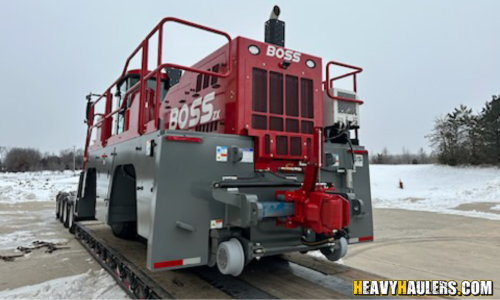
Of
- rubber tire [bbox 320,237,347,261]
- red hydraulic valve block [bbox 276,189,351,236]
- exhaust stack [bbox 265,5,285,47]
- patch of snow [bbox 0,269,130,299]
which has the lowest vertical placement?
patch of snow [bbox 0,269,130,299]

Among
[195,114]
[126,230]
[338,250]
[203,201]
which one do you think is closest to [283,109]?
[195,114]

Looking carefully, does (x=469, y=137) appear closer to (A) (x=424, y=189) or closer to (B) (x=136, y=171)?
(A) (x=424, y=189)

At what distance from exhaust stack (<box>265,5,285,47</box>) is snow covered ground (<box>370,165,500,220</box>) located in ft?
41.8

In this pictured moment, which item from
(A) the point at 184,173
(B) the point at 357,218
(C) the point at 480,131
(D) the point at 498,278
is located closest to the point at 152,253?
(A) the point at 184,173

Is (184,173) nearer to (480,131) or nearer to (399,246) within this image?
(399,246)

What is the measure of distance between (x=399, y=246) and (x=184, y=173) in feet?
20.9

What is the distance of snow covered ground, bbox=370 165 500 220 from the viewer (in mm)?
18094

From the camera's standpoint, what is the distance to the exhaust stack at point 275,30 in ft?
16.6

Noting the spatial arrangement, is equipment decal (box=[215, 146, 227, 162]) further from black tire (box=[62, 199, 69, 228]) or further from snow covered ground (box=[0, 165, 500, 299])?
black tire (box=[62, 199, 69, 228])

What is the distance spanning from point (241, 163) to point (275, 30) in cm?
224

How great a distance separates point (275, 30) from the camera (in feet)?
16.6

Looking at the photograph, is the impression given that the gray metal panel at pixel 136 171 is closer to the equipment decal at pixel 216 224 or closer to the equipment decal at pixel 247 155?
the equipment decal at pixel 216 224

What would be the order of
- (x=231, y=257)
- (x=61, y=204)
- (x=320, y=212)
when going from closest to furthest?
(x=320, y=212) < (x=231, y=257) < (x=61, y=204)

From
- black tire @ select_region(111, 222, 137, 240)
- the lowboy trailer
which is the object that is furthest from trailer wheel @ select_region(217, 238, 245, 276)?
black tire @ select_region(111, 222, 137, 240)
